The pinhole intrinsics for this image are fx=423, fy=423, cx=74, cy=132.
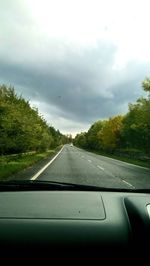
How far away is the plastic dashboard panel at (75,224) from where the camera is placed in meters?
2.44

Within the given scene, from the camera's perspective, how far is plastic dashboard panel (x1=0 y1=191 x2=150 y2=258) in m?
2.44

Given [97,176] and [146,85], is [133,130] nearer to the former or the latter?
[146,85]

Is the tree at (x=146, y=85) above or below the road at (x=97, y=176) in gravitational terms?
above

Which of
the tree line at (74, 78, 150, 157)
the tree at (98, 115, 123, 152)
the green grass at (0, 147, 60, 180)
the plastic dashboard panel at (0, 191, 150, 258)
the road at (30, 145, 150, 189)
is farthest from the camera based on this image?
the tree at (98, 115, 123, 152)

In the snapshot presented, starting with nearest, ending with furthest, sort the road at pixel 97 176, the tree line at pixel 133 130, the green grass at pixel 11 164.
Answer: the road at pixel 97 176 < the green grass at pixel 11 164 < the tree line at pixel 133 130

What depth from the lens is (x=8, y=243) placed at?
2430 mm

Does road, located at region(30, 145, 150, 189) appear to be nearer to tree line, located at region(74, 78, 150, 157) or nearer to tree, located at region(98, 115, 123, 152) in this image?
tree line, located at region(74, 78, 150, 157)

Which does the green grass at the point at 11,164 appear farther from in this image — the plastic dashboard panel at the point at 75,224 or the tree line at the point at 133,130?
the tree line at the point at 133,130

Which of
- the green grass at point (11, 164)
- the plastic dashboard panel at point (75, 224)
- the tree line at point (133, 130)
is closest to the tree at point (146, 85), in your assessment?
the tree line at point (133, 130)

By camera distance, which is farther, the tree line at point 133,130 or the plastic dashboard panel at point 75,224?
the tree line at point 133,130

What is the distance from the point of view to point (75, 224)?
261 centimetres

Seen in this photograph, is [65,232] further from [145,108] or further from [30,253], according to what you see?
[145,108]

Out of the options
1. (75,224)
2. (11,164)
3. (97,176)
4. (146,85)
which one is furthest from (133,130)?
(75,224)

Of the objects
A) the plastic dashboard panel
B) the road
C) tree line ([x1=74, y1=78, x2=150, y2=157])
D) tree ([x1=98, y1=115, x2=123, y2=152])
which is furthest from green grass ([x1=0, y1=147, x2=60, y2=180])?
tree ([x1=98, y1=115, x2=123, y2=152])
